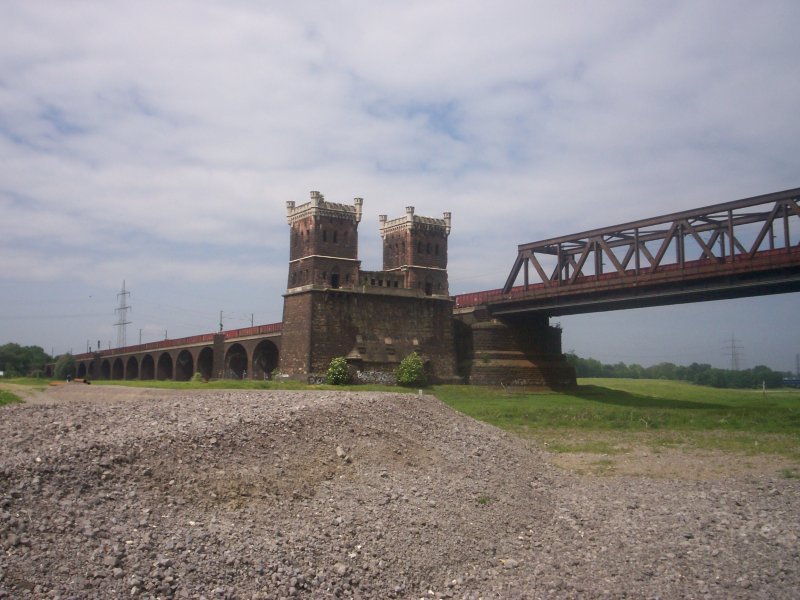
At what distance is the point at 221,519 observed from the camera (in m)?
13.2

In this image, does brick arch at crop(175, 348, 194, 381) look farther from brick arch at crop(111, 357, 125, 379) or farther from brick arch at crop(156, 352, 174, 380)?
brick arch at crop(111, 357, 125, 379)

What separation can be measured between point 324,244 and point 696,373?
4747 inches

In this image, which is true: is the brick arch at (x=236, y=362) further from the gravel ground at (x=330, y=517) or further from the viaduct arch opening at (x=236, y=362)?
the gravel ground at (x=330, y=517)

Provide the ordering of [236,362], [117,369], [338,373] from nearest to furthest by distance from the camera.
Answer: [338,373]
[236,362]
[117,369]

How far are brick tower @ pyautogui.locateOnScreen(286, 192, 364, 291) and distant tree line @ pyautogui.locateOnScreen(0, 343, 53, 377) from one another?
72551 millimetres

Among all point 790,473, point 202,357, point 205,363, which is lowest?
point 790,473

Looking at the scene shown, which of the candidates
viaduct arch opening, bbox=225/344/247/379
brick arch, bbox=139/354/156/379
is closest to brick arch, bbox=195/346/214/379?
viaduct arch opening, bbox=225/344/247/379

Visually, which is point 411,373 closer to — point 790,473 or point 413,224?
point 413,224

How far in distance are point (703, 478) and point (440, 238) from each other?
1682 inches

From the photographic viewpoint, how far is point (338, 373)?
49969 mm

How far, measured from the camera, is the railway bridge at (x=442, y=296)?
40312 millimetres

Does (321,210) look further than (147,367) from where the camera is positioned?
No

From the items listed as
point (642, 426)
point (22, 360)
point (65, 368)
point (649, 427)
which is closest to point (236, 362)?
point (65, 368)

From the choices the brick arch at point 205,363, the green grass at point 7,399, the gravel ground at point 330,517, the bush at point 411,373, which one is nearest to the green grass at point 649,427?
the gravel ground at point 330,517
